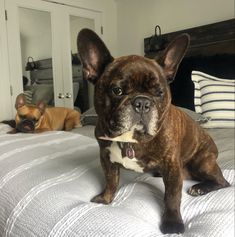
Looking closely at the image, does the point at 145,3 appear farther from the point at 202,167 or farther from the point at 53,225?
the point at 53,225

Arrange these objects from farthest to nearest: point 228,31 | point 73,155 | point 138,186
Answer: point 228,31 < point 73,155 < point 138,186

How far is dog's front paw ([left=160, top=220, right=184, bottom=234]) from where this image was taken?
745mm

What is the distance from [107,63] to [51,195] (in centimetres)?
41

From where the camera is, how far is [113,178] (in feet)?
3.12

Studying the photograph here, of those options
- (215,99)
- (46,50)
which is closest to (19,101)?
(46,50)

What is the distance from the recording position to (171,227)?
750mm

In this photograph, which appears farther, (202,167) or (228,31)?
(228,31)

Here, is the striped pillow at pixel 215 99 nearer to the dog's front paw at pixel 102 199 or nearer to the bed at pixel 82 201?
the bed at pixel 82 201

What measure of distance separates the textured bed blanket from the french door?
183 centimetres

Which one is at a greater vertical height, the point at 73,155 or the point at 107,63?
the point at 107,63

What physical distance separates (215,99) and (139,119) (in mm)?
1414

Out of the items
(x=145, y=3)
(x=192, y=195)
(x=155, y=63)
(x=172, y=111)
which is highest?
(x=145, y=3)

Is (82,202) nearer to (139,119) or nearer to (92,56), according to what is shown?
(139,119)

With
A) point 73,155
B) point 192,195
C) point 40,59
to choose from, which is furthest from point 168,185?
point 40,59
